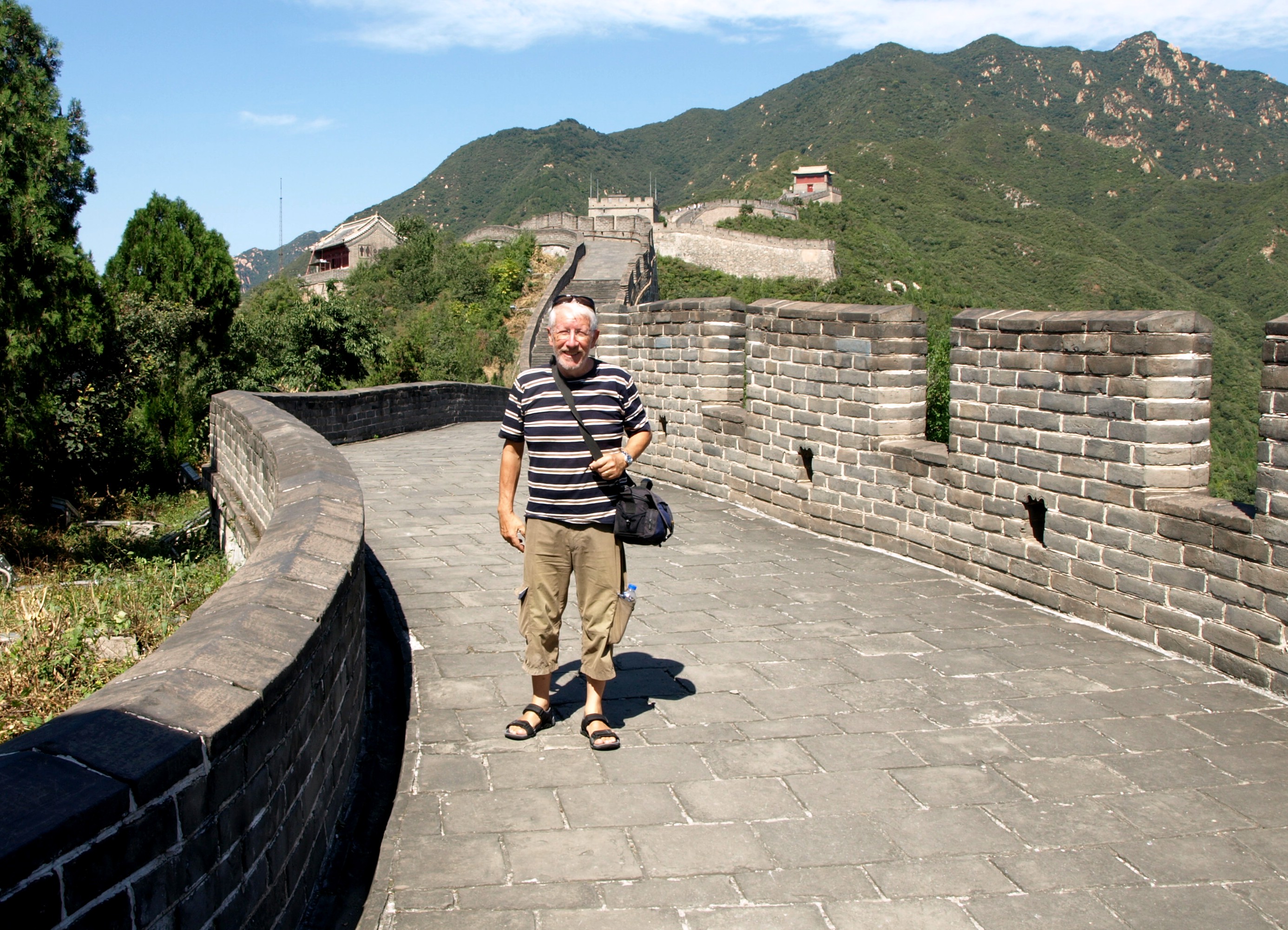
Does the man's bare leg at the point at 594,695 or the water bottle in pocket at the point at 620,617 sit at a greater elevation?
the water bottle in pocket at the point at 620,617

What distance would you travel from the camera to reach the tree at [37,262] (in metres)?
18.1

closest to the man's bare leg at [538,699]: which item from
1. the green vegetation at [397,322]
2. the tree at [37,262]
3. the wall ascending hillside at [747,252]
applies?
the tree at [37,262]

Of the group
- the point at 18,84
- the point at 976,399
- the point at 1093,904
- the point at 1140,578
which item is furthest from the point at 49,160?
the point at 1093,904

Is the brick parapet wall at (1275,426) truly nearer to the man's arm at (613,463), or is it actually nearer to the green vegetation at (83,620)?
the man's arm at (613,463)

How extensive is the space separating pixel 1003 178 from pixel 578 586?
133 meters

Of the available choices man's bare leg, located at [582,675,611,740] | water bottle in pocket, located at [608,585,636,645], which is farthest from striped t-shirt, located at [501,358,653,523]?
man's bare leg, located at [582,675,611,740]

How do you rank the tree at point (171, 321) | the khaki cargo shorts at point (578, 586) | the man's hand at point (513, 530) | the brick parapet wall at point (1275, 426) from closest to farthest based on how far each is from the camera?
the khaki cargo shorts at point (578, 586) → the man's hand at point (513, 530) → the brick parapet wall at point (1275, 426) → the tree at point (171, 321)

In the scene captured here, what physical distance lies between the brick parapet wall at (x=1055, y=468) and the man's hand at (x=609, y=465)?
287 centimetres

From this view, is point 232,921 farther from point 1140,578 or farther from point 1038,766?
point 1140,578

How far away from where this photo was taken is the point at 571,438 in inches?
159

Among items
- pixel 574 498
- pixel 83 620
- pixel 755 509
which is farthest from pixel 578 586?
pixel 755 509

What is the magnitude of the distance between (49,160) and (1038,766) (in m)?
19.7

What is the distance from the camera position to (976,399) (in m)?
6.50

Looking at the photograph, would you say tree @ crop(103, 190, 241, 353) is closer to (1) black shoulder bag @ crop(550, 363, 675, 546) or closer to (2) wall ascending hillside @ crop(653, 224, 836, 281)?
(1) black shoulder bag @ crop(550, 363, 675, 546)
